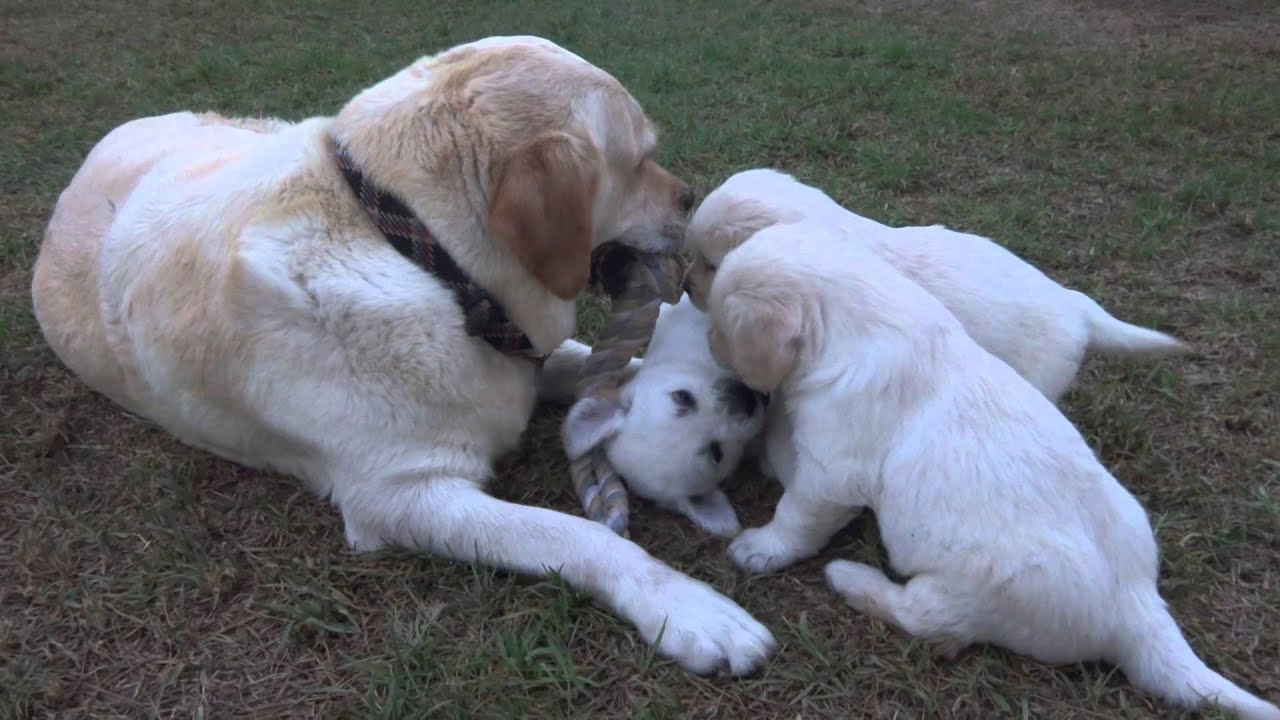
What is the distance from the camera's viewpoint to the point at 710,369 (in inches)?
108

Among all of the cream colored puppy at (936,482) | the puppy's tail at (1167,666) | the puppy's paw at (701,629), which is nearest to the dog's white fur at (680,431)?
the cream colored puppy at (936,482)

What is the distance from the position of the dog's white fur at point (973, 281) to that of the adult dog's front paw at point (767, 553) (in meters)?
0.87

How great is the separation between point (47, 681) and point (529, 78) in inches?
72.3

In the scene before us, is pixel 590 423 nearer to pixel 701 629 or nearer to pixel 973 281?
pixel 701 629

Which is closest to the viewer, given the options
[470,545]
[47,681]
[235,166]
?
[47,681]

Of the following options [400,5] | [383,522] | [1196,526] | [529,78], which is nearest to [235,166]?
[529,78]

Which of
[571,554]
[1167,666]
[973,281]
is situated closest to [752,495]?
[571,554]

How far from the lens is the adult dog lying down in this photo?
2.40 m

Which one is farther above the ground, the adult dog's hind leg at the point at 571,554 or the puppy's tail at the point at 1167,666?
the puppy's tail at the point at 1167,666

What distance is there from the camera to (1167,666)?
201 cm

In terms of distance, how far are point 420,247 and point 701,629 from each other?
1184 millimetres

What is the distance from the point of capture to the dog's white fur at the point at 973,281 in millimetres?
2746

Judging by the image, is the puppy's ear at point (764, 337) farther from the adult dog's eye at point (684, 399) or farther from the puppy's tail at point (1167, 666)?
the puppy's tail at point (1167, 666)

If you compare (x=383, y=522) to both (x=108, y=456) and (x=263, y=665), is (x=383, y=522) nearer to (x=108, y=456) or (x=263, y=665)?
(x=263, y=665)
